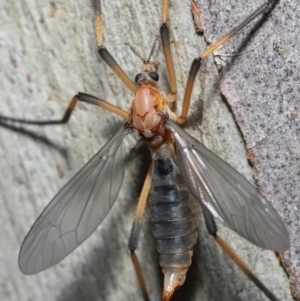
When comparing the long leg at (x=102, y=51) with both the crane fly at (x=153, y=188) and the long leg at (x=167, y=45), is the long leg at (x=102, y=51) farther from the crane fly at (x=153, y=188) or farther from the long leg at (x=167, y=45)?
the long leg at (x=167, y=45)

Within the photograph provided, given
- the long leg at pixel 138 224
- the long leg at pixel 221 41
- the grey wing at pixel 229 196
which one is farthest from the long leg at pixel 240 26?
the long leg at pixel 138 224

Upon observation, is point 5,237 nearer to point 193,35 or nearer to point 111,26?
point 111,26

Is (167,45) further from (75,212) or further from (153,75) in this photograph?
(75,212)

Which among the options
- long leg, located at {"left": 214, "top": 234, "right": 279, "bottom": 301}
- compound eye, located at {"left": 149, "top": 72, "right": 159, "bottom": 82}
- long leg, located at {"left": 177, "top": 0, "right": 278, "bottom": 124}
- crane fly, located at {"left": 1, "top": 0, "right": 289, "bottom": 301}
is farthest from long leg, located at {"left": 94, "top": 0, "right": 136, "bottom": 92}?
long leg, located at {"left": 214, "top": 234, "right": 279, "bottom": 301}

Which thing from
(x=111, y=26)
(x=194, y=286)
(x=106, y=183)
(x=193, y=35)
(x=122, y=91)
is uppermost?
(x=111, y=26)

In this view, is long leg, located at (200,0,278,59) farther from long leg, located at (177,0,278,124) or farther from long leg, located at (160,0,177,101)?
long leg, located at (160,0,177,101)

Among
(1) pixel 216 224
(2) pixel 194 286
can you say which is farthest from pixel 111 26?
(2) pixel 194 286
